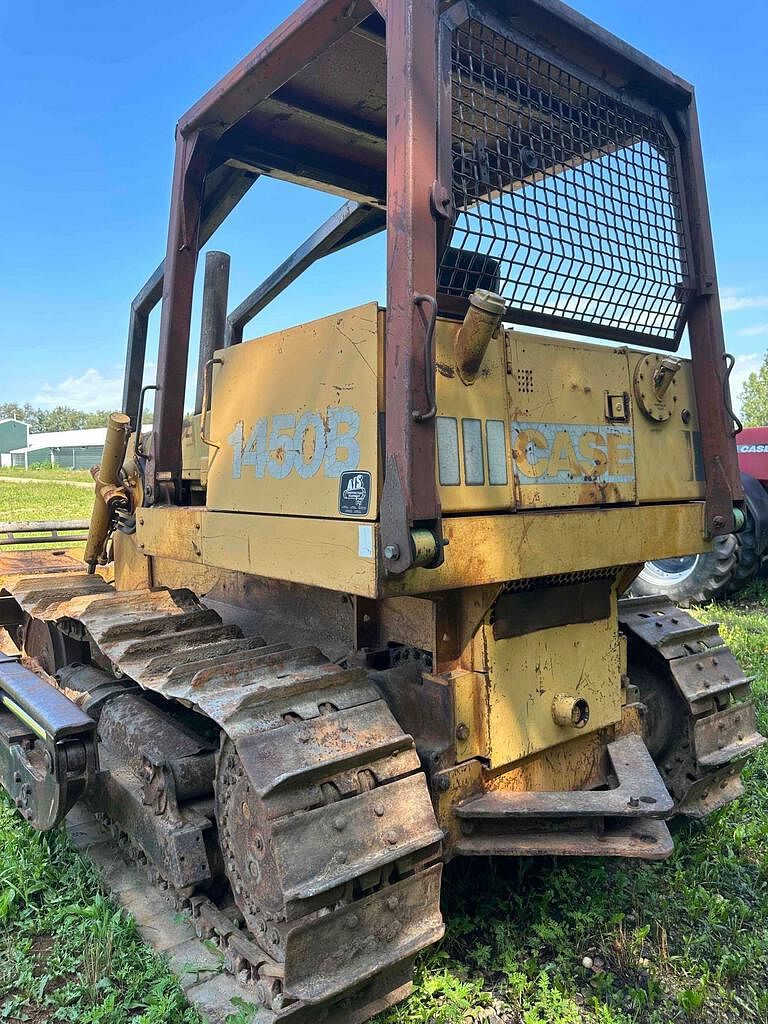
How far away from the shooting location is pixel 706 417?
3.08 meters

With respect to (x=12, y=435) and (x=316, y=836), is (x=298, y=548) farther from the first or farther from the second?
(x=12, y=435)

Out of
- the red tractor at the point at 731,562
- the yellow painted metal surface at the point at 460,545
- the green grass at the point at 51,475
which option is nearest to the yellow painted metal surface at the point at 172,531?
the yellow painted metal surface at the point at 460,545

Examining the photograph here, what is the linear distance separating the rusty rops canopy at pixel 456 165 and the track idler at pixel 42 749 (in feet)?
3.23

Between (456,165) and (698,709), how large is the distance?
2.42 m

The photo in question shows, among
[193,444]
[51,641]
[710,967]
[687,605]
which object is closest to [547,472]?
[710,967]

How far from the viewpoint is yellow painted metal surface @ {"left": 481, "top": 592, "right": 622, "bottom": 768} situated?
2.55 metres

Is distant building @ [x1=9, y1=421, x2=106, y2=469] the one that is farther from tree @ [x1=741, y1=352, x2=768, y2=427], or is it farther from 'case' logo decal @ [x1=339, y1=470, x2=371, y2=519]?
'case' logo decal @ [x1=339, y1=470, x2=371, y2=519]

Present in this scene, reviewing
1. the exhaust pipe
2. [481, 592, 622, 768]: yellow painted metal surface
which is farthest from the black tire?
the exhaust pipe

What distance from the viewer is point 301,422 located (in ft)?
8.26

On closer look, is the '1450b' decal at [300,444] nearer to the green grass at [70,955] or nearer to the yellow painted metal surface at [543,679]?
the yellow painted metal surface at [543,679]

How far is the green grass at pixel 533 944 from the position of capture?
2381mm

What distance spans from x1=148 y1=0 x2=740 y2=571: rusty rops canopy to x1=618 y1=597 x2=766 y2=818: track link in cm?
73

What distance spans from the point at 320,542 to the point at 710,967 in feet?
6.29

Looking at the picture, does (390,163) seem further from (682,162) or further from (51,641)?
(51,641)
